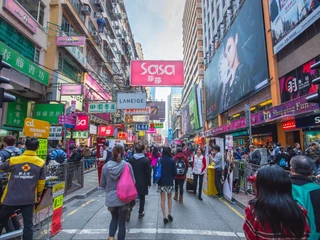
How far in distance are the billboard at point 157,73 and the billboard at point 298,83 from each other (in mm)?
8658

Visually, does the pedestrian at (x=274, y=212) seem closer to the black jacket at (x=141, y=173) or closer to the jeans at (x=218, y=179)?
the black jacket at (x=141, y=173)

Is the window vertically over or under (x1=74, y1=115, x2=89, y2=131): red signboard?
over

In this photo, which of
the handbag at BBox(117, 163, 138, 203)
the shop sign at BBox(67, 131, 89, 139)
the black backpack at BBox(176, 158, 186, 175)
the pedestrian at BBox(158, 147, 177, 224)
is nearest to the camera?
the handbag at BBox(117, 163, 138, 203)

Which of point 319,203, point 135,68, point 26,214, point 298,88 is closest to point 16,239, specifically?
point 26,214

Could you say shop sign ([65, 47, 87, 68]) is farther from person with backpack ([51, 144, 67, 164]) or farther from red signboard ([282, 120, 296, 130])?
red signboard ([282, 120, 296, 130])

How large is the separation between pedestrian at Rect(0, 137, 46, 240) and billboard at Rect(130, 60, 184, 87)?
737cm

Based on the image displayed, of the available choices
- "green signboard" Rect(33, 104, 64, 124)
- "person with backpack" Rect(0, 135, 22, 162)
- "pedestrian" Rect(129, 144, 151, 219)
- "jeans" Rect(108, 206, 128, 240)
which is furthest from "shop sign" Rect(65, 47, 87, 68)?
"jeans" Rect(108, 206, 128, 240)

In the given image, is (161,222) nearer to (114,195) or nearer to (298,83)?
(114,195)

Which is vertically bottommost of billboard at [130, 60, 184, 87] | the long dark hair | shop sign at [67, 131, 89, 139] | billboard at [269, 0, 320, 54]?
the long dark hair

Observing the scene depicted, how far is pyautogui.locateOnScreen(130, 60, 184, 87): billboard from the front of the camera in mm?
10445

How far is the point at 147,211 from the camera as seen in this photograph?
6.27 meters

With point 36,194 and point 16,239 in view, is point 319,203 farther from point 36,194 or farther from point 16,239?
point 16,239

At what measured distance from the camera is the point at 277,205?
5.63ft

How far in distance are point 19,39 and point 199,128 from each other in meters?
41.3
